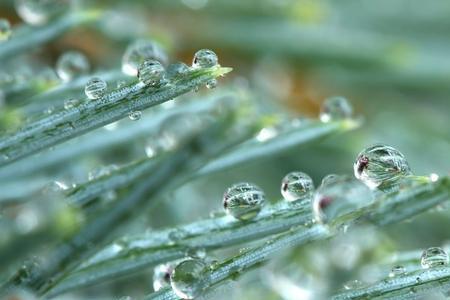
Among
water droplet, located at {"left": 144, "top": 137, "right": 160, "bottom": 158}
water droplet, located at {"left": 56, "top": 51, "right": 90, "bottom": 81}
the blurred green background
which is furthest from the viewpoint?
the blurred green background

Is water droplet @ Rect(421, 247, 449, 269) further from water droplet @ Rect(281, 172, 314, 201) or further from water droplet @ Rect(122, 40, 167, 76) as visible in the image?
water droplet @ Rect(122, 40, 167, 76)

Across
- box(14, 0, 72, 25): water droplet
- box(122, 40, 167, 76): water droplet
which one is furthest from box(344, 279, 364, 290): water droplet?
box(14, 0, 72, 25): water droplet

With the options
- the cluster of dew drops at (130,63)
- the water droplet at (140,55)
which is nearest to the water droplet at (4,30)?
the cluster of dew drops at (130,63)

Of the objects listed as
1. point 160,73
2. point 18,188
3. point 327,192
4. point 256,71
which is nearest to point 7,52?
point 18,188

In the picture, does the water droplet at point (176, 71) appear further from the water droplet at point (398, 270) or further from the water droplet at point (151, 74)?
the water droplet at point (398, 270)

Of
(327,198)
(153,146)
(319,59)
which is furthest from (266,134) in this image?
(319,59)

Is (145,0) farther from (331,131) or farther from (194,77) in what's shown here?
(194,77)

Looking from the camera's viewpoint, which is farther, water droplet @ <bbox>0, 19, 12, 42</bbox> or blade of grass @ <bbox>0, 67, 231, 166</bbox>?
water droplet @ <bbox>0, 19, 12, 42</bbox>
